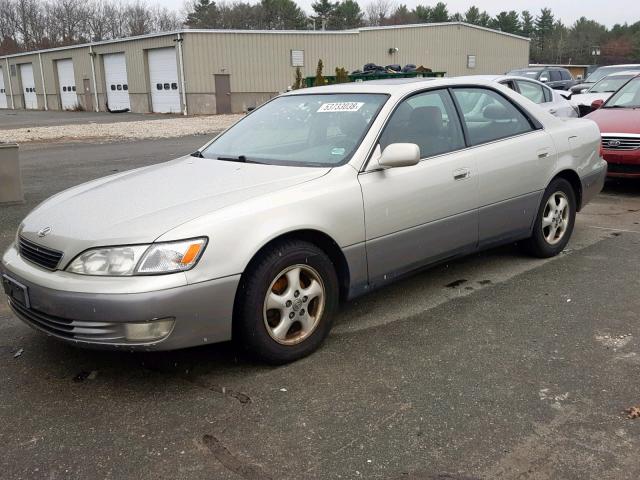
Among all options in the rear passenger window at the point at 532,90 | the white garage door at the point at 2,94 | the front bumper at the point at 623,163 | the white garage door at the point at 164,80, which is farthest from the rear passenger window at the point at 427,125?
the white garage door at the point at 2,94

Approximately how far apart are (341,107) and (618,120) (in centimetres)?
566

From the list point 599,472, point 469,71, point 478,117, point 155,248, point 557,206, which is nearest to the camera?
point 599,472

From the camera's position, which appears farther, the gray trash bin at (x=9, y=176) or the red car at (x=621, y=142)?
the gray trash bin at (x=9, y=176)

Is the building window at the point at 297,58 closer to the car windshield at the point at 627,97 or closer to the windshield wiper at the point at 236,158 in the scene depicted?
the car windshield at the point at 627,97

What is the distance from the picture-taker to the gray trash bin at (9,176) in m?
8.02

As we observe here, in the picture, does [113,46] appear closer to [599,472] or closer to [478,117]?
[478,117]

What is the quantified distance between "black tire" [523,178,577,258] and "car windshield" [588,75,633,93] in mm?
9687

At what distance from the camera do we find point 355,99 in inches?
170

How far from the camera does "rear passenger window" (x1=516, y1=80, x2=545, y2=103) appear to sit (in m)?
9.77

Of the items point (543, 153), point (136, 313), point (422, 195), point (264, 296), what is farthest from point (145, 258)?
point (543, 153)

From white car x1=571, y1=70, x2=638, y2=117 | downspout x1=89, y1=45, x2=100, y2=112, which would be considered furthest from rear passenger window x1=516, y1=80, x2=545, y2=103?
downspout x1=89, y1=45, x2=100, y2=112

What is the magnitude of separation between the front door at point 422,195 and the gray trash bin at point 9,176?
235 inches

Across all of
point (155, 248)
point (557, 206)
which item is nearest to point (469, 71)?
point (557, 206)

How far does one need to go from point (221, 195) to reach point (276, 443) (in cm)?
137
